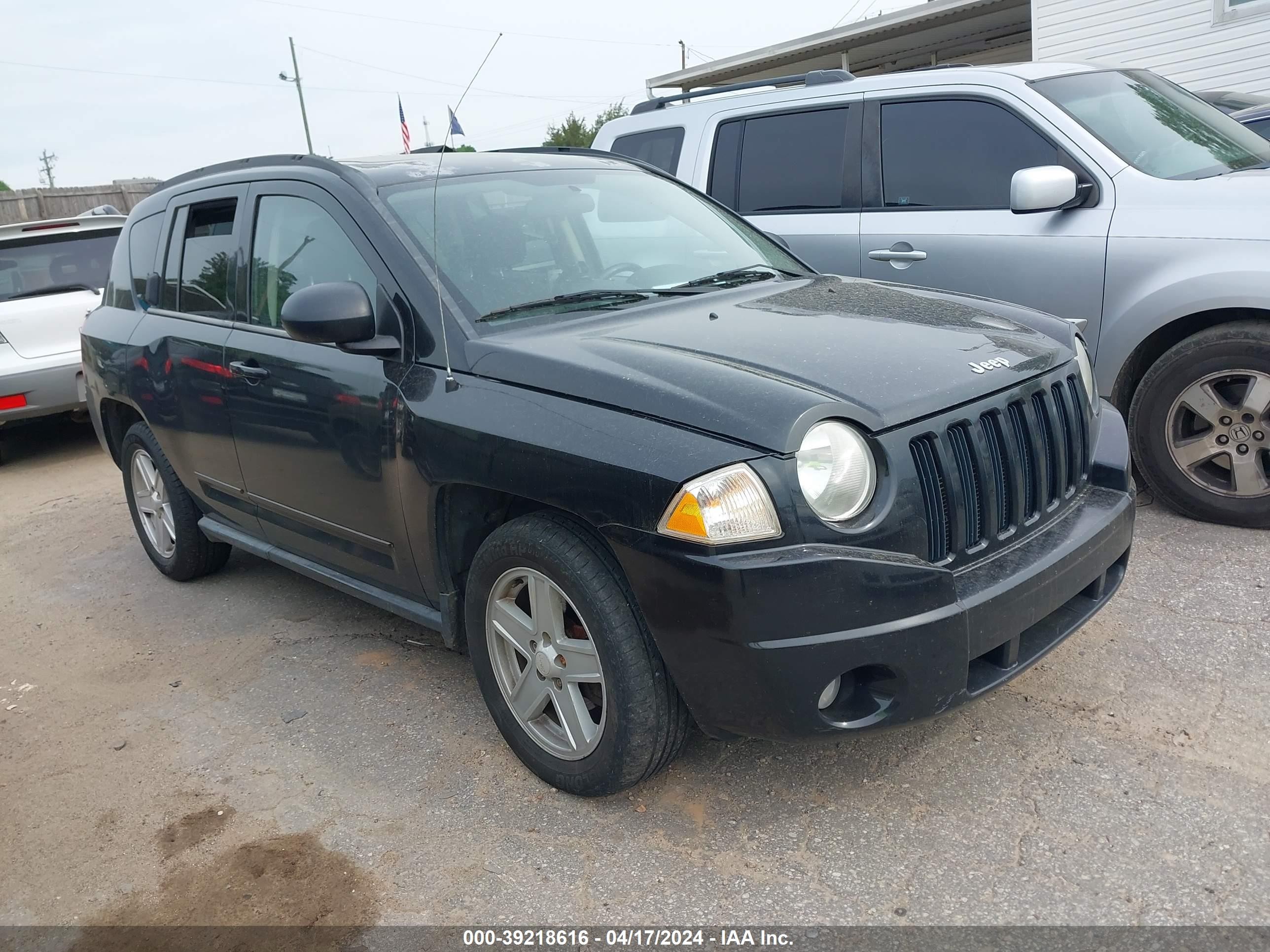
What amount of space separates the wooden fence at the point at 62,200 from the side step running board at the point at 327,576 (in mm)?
18469

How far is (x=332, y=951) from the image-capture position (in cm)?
246

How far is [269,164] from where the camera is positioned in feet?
13.0

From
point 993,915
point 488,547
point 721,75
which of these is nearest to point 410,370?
point 488,547

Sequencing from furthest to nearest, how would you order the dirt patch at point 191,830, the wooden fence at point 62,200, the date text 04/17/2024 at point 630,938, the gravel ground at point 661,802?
the wooden fence at point 62,200 → the dirt patch at point 191,830 → the gravel ground at point 661,802 → the date text 04/17/2024 at point 630,938

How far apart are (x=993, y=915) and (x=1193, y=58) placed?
12.8 metres

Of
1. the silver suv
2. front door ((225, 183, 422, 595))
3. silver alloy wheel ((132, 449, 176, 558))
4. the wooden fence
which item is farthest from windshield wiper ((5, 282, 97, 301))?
the wooden fence

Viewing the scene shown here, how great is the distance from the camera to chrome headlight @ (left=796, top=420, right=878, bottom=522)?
2441mm

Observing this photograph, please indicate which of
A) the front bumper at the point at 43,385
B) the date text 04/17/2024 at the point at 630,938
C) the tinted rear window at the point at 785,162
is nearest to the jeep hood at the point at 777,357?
the date text 04/17/2024 at the point at 630,938

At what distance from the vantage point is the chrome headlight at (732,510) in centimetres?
237

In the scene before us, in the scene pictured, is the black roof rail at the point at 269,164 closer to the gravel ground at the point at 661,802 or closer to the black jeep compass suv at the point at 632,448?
the black jeep compass suv at the point at 632,448

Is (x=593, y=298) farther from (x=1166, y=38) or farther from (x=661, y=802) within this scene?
(x=1166, y=38)

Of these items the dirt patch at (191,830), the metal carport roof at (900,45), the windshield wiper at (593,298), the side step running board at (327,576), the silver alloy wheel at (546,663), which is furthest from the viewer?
the metal carport roof at (900,45)

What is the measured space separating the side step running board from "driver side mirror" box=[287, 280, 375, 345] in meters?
0.88

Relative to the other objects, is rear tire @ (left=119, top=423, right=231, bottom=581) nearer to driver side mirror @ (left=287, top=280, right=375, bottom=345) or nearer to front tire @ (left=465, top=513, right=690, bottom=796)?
driver side mirror @ (left=287, top=280, right=375, bottom=345)
